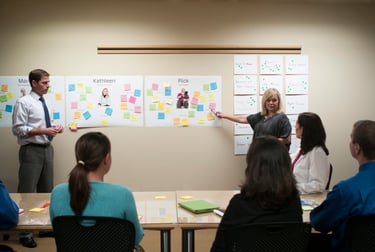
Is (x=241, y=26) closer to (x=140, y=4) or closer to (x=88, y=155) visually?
(x=140, y=4)

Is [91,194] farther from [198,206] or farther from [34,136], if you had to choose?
[34,136]

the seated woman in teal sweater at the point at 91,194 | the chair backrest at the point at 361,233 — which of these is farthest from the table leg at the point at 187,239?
the chair backrest at the point at 361,233

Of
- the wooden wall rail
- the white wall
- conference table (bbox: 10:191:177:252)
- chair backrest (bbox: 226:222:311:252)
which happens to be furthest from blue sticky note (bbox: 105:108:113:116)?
chair backrest (bbox: 226:222:311:252)

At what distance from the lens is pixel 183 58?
4469mm

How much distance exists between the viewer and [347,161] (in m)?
4.73

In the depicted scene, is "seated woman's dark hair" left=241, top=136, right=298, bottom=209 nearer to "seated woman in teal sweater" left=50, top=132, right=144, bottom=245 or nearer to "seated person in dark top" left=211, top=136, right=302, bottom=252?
"seated person in dark top" left=211, top=136, right=302, bottom=252

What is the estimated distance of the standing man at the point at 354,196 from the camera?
1.86 meters

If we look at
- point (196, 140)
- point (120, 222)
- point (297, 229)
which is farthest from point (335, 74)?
point (120, 222)

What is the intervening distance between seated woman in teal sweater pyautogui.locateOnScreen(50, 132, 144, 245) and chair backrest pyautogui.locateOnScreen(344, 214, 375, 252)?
0.97 metres

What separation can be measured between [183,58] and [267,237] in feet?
10.3

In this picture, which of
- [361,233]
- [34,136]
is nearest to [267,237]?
[361,233]

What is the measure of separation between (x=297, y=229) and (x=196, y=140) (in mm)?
2926

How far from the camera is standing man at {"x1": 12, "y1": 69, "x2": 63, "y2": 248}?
149 inches

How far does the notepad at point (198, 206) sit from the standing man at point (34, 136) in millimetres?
1871
